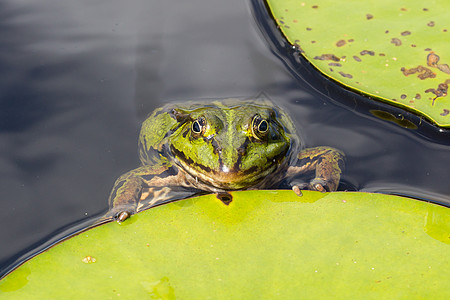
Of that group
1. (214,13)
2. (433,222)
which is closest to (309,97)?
(214,13)

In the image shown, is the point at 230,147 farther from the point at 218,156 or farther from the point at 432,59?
the point at 432,59

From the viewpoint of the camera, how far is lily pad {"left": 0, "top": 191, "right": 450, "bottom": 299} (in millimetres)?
2156

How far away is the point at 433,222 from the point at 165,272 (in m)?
1.66

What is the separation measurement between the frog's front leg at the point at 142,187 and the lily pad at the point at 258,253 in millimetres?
813

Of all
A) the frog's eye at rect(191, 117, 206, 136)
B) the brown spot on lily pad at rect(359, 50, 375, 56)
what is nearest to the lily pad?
the frog's eye at rect(191, 117, 206, 136)

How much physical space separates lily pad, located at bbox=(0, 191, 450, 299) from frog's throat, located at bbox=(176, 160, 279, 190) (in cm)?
29

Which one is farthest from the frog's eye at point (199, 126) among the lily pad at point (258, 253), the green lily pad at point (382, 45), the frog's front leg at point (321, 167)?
the green lily pad at point (382, 45)

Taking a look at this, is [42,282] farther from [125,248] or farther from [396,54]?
[396,54]

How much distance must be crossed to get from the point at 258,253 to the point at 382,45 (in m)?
2.67

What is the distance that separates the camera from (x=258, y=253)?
92.0 inches

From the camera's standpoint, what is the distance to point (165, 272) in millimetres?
2248

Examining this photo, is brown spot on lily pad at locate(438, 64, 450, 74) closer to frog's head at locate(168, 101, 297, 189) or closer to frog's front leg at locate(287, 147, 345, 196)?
frog's front leg at locate(287, 147, 345, 196)

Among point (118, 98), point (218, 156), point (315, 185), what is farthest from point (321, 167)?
point (118, 98)

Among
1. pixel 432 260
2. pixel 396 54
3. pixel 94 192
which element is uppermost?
pixel 396 54
